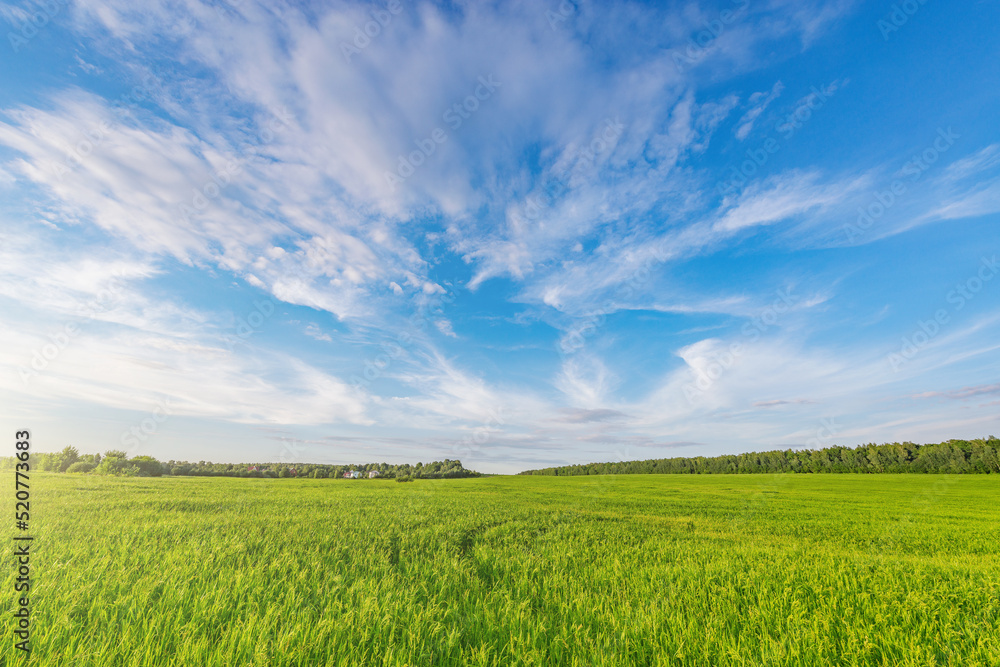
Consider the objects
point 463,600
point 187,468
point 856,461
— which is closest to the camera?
point 463,600

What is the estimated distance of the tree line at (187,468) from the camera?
39344 mm

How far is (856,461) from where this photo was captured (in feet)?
283

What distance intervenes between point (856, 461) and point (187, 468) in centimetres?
12916

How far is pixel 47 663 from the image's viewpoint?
286 centimetres

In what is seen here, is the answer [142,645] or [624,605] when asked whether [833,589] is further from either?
[142,645]

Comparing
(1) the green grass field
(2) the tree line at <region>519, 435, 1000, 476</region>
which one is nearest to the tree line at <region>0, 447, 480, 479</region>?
(1) the green grass field

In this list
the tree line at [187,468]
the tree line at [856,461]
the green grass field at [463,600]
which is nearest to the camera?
the green grass field at [463,600]

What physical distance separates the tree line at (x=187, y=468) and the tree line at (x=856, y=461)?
6002cm

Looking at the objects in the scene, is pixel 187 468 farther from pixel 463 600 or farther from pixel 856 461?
pixel 856 461

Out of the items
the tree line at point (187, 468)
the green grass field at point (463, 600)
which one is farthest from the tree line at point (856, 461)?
the green grass field at point (463, 600)

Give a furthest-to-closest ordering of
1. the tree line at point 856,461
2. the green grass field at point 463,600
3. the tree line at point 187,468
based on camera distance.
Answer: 1. the tree line at point 856,461
2. the tree line at point 187,468
3. the green grass field at point 463,600

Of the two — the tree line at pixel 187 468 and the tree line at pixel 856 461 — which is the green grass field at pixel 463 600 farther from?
the tree line at pixel 856 461

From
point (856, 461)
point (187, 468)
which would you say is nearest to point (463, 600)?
point (187, 468)

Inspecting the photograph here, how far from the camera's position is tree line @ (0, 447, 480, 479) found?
3934 centimetres
